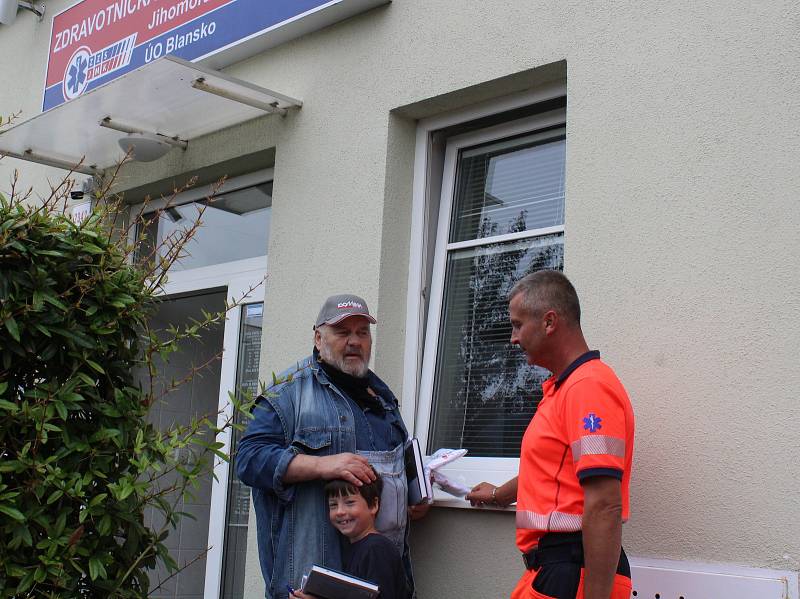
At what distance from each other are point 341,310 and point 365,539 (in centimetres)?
94

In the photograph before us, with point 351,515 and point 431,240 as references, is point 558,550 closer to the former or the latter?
point 351,515

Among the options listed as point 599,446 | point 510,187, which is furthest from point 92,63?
point 599,446

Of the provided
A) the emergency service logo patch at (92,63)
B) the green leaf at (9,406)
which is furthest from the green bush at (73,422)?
the emergency service logo patch at (92,63)

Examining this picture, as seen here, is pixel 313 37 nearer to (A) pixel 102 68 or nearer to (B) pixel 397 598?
(A) pixel 102 68

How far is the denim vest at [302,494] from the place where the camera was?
3975mm

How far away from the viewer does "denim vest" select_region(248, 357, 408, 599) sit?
397 centimetres

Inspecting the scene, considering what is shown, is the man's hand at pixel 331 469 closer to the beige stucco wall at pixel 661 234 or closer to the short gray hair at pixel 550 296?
the beige stucco wall at pixel 661 234

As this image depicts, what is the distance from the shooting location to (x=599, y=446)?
10.2ft

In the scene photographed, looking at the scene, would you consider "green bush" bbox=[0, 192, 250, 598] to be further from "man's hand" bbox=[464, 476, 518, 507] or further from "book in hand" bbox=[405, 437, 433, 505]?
"man's hand" bbox=[464, 476, 518, 507]

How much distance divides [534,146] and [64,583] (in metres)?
2.92

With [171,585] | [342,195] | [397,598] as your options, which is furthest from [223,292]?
[397,598]

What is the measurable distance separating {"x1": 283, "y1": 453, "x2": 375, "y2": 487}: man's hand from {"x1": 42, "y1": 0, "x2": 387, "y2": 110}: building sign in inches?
98.6

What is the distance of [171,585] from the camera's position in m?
7.19

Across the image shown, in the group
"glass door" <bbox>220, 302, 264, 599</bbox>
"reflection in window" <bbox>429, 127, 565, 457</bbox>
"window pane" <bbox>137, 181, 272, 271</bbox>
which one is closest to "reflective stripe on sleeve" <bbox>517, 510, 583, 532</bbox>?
"reflection in window" <bbox>429, 127, 565, 457</bbox>
